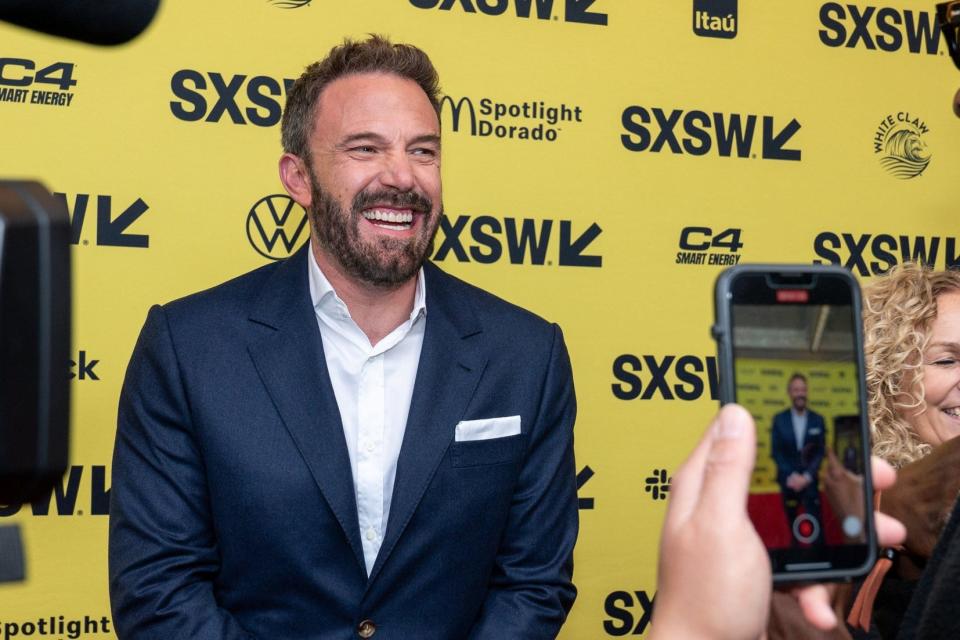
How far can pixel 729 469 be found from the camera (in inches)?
26.8

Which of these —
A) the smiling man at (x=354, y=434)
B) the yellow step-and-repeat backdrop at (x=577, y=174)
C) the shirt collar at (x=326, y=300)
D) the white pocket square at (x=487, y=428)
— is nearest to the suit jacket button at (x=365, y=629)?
the smiling man at (x=354, y=434)

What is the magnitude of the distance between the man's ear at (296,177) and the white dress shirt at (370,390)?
0.16 metres

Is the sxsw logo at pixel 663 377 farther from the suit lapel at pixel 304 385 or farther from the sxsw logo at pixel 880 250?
the suit lapel at pixel 304 385

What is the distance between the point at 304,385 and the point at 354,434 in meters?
0.12

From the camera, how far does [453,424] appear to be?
186 centimetres

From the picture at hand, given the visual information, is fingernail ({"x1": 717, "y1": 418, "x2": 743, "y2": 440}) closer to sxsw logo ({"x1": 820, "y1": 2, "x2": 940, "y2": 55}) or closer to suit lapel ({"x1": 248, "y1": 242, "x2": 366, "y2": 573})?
suit lapel ({"x1": 248, "y1": 242, "x2": 366, "y2": 573})

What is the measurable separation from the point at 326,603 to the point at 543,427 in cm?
48

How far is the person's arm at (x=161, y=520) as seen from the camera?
1725mm

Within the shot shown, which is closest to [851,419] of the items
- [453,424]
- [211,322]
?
[453,424]

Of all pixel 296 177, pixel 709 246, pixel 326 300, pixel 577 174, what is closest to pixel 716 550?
pixel 326 300

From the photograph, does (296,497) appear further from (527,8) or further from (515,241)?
(527,8)

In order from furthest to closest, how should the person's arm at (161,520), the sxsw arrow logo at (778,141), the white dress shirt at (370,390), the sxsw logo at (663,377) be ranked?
1. the sxsw arrow logo at (778,141)
2. the sxsw logo at (663,377)
3. the white dress shirt at (370,390)
4. the person's arm at (161,520)

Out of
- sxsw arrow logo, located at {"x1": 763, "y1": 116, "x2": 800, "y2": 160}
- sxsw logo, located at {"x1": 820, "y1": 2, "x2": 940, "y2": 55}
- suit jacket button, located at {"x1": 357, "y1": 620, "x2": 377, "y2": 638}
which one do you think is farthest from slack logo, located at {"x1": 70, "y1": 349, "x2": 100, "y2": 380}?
sxsw logo, located at {"x1": 820, "y1": 2, "x2": 940, "y2": 55}

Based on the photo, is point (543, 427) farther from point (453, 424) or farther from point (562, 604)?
point (562, 604)
